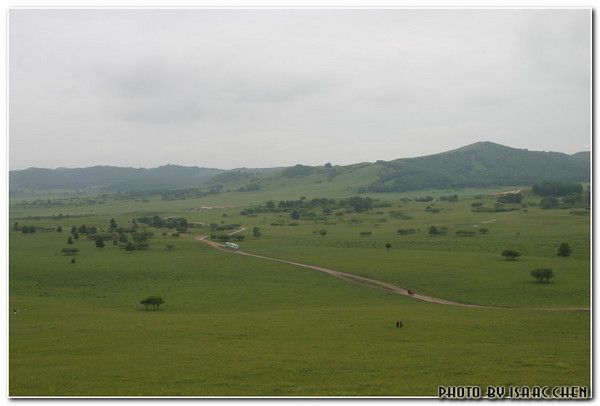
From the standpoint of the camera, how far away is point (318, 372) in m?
33.3

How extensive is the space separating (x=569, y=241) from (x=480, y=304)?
6867 cm

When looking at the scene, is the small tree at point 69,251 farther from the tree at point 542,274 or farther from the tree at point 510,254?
the tree at point 542,274

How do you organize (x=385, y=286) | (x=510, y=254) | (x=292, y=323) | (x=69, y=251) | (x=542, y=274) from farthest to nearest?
(x=69, y=251) → (x=510, y=254) → (x=385, y=286) → (x=542, y=274) → (x=292, y=323)

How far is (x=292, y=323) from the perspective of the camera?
168ft

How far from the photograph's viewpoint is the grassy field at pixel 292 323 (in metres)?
32.1

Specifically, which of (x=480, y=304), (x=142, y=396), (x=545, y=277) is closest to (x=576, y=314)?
(x=480, y=304)

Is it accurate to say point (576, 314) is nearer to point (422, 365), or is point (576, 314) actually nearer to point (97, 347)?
point (422, 365)

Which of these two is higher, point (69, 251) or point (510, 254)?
point (510, 254)

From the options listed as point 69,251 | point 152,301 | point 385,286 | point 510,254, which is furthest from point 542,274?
point 69,251

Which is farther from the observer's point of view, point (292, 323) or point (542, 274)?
point (542, 274)

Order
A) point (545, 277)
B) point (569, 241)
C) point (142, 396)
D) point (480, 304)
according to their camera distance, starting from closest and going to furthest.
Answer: point (142, 396) → point (480, 304) → point (545, 277) → point (569, 241)

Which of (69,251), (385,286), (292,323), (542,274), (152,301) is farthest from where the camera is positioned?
(69,251)

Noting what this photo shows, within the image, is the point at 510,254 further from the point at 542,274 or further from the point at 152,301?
the point at 152,301

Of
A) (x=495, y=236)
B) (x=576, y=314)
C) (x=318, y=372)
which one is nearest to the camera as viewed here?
(x=318, y=372)
